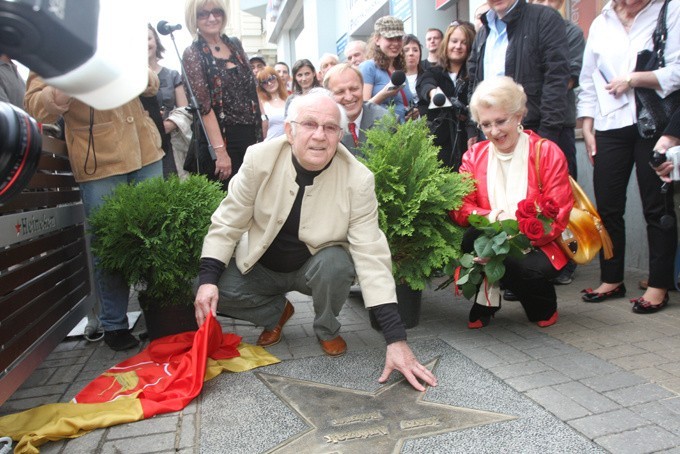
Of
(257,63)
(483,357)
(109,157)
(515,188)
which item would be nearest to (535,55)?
(515,188)

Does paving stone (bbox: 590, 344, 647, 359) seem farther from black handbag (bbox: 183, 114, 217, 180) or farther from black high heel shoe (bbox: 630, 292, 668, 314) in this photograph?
black handbag (bbox: 183, 114, 217, 180)

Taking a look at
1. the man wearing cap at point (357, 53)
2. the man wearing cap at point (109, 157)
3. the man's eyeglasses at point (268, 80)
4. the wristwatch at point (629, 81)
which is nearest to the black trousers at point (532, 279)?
the wristwatch at point (629, 81)

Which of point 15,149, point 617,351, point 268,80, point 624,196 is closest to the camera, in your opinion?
point 15,149

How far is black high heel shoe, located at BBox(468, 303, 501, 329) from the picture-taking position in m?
3.58

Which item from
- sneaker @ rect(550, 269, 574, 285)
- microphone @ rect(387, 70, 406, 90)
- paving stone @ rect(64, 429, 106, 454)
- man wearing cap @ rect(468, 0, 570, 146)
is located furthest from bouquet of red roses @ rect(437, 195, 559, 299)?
paving stone @ rect(64, 429, 106, 454)

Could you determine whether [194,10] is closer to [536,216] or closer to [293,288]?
[293,288]

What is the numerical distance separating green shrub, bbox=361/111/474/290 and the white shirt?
1.24 metres

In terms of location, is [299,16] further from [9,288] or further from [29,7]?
[29,7]

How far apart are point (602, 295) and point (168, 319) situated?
116 inches

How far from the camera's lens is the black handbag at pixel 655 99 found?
11.6ft

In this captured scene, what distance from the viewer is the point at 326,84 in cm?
436

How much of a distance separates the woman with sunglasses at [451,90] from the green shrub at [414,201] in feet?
5.27

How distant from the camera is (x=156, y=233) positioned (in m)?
3.25

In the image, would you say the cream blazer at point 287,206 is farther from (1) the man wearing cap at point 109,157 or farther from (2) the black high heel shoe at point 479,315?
(2) the black high heel shoe at point 479,315
